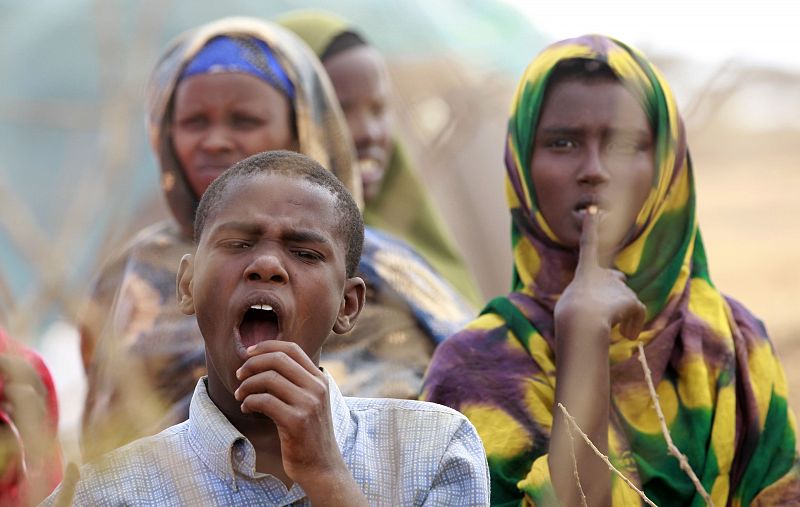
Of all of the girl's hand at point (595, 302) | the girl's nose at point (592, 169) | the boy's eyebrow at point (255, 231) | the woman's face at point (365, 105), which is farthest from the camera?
the woman's face at point (365, 105)

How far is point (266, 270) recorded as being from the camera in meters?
2.15

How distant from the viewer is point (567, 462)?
2.70 meters

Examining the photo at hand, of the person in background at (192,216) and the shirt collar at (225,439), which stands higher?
the shirt collar at (225,439)

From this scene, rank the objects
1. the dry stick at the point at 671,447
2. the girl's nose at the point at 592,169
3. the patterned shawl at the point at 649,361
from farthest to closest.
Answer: the girl's nose at the point at 592,169, the patterned shawl at the point at 649,361, the dry stick at the point at 671,447

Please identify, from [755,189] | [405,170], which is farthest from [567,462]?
[755,189]

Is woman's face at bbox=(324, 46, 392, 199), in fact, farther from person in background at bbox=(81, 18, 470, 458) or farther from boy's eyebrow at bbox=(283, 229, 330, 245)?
boy's eyebrow at bbox=(283, 229, 330, 245)

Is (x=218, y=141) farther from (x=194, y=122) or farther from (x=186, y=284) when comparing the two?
(x=186, y=284)

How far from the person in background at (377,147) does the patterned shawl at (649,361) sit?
4.60 ft

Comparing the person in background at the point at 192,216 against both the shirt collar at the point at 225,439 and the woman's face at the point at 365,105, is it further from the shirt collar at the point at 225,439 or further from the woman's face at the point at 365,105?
the shirt collar at the point at 225,439

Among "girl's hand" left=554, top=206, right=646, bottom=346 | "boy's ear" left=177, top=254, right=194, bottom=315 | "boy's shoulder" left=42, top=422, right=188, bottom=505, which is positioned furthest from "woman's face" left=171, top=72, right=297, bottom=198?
"boy's shoulder" left=42, top=422, right=188, bottom=505

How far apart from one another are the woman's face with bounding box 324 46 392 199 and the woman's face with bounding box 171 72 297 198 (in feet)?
2.61

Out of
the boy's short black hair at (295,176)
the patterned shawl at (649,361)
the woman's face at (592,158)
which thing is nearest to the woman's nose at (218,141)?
the patterned shawl at (649,361)

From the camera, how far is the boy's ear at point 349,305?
234 cm

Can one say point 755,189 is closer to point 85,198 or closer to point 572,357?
point 572,357
